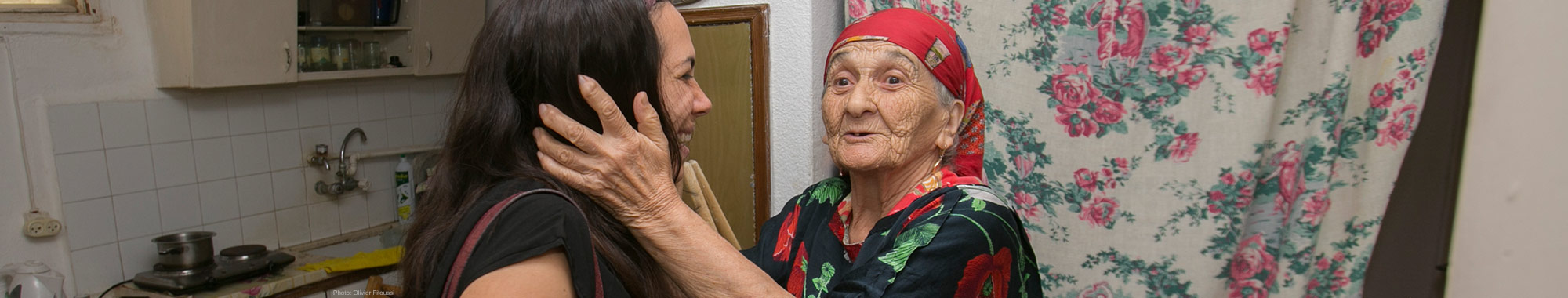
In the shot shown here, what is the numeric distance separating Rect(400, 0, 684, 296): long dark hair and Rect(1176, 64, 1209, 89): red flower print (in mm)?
1167

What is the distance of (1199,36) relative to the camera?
1706 millimetres

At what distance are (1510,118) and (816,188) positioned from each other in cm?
135

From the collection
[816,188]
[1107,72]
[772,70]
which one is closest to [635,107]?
[816,188]

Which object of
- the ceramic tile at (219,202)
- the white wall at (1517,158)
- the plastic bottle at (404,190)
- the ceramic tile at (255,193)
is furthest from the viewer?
the plastic bottle at (404,190)

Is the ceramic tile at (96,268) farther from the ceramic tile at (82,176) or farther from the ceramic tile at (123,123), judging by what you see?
the ceramic tile at (123,123)

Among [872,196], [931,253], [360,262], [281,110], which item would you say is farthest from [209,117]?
[931,253]

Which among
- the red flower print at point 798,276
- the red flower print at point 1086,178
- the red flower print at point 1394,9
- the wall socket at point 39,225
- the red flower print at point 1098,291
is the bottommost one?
the red flower print at point 1098,291

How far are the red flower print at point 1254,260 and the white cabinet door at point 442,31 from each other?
9.30 feet

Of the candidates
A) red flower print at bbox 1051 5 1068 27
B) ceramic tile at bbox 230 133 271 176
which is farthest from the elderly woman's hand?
ceramic tile at bbox 230 133 271 176

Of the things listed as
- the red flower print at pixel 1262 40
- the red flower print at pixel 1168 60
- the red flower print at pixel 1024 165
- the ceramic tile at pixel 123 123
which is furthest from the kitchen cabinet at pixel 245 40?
the red flower print at pixel 1262 40

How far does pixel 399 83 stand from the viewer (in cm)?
369

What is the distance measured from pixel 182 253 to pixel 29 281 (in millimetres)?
372

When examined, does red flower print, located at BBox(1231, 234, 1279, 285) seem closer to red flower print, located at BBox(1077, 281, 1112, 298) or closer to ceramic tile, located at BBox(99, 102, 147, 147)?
red flower print, located at BBox(1077, 281, 1112, 298)

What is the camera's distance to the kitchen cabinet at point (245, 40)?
108 inches
